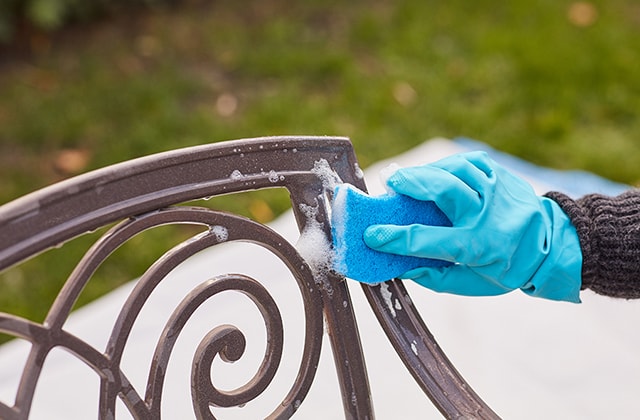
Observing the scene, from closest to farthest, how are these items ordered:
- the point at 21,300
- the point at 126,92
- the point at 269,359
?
1. the point at 269,359
2. the point at 21,300
3. the point at 126,92

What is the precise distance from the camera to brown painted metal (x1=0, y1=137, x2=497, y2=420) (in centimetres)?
78

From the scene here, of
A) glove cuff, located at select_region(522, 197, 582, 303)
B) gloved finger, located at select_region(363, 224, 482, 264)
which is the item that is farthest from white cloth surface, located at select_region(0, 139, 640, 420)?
gloved finger, located at select_region(363, 224, 482, 264)

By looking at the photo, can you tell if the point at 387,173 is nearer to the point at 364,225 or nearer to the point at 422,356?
the point at 364,225

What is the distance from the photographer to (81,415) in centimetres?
148

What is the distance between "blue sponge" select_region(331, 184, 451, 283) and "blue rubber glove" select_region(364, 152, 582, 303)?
0.6 inches

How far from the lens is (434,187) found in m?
1.01

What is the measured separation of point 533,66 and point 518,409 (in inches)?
77.0

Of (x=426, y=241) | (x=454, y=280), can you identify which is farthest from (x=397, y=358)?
(x=426, y=241)

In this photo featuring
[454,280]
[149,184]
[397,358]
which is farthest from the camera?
[397,358]

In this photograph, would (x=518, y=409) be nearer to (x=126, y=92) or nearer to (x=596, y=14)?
(x=126, y=92)

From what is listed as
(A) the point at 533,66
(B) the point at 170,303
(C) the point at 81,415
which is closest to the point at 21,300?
(B) the point at 170,303

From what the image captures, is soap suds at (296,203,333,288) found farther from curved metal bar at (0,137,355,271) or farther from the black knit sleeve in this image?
the black knit sleeve

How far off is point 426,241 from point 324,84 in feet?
7.06

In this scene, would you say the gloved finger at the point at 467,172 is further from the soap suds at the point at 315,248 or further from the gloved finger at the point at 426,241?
the soap suds at the point at 315,248
